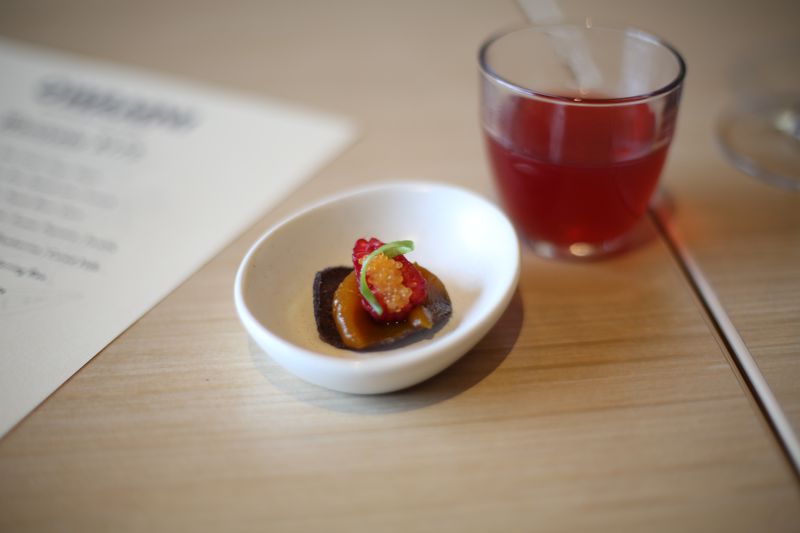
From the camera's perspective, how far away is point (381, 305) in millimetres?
706

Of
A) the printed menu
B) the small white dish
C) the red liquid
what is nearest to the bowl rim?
the small white dish

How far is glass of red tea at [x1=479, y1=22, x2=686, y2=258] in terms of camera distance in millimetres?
804

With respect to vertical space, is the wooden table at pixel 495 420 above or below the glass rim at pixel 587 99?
Result: below

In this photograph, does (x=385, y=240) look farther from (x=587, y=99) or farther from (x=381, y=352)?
(x=587, y=99)

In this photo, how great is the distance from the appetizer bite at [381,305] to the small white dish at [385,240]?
0.05ft

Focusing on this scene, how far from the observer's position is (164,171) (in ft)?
3.79

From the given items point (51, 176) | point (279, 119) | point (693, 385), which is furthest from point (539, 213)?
point (51, 176)

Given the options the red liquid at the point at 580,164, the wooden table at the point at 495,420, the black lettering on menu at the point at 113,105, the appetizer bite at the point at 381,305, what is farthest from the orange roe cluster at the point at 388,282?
the black lettering on menu at the point at 113,105

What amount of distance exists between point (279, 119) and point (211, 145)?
0.16m

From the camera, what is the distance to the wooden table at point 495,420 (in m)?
0.59

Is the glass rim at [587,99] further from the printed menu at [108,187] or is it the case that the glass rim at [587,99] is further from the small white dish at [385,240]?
the printed menu at [108,187]

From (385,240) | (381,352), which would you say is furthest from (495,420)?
(385,240)

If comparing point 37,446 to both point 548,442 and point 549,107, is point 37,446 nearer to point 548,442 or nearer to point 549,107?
point 548,442

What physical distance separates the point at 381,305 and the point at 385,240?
0.63ft
